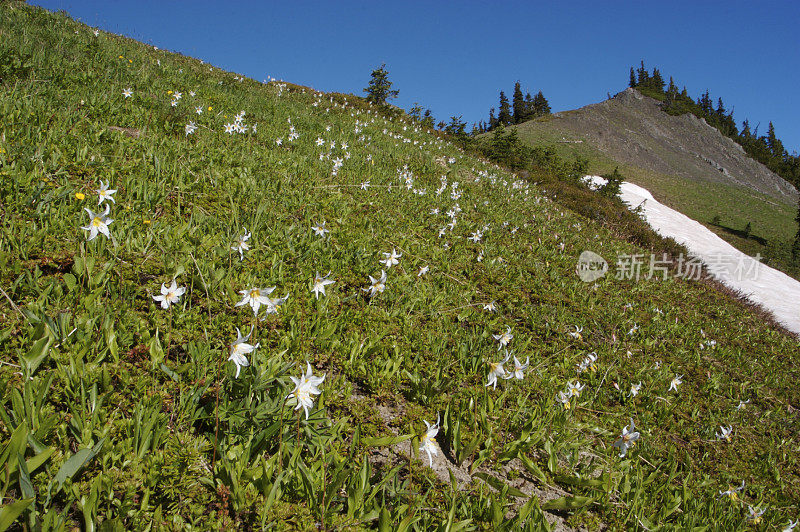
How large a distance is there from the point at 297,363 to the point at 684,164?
270 feet

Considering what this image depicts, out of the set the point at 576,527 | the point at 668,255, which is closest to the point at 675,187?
the point at 668,255

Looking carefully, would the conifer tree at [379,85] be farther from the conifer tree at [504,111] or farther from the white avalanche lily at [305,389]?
the conifer tree at [504,111]

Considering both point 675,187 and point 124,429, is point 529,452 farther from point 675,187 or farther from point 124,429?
point 675,187

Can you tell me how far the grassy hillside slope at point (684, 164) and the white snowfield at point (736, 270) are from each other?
46.6 ft

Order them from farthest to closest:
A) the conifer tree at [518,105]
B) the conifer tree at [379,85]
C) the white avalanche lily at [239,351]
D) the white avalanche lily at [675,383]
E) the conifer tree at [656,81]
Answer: the conifer tree at [656,81]
the conifer tree at [518,105]
the conifer tree at [379,85]
the white avalanche lily at [675,383]
the white avalanche lily at [239,351]

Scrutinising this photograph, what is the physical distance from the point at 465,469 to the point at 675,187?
59.0 meters

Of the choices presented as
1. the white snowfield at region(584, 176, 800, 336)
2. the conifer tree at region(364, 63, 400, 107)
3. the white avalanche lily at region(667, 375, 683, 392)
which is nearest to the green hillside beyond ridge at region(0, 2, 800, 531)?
the white avalanche lily at region(667, 375, 683, 392)

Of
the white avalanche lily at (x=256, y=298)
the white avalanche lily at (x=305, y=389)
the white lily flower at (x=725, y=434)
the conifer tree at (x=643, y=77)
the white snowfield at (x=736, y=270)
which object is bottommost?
the white lily flower at (x=725, y=434)

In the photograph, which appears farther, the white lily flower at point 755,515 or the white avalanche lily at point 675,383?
the white avalanche lily at point 675,383

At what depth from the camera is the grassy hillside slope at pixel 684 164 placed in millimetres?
40219

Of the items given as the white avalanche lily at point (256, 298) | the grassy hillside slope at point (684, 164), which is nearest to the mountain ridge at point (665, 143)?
the grassy hillside slope at point (684, 164)

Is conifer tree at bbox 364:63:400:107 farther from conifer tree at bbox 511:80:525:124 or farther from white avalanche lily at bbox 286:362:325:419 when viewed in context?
conifer tree at bbox 511:80:525:124

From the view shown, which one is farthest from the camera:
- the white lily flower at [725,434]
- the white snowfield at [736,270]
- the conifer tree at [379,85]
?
the conifer tree at [379,85]

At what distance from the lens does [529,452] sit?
9.97ft
